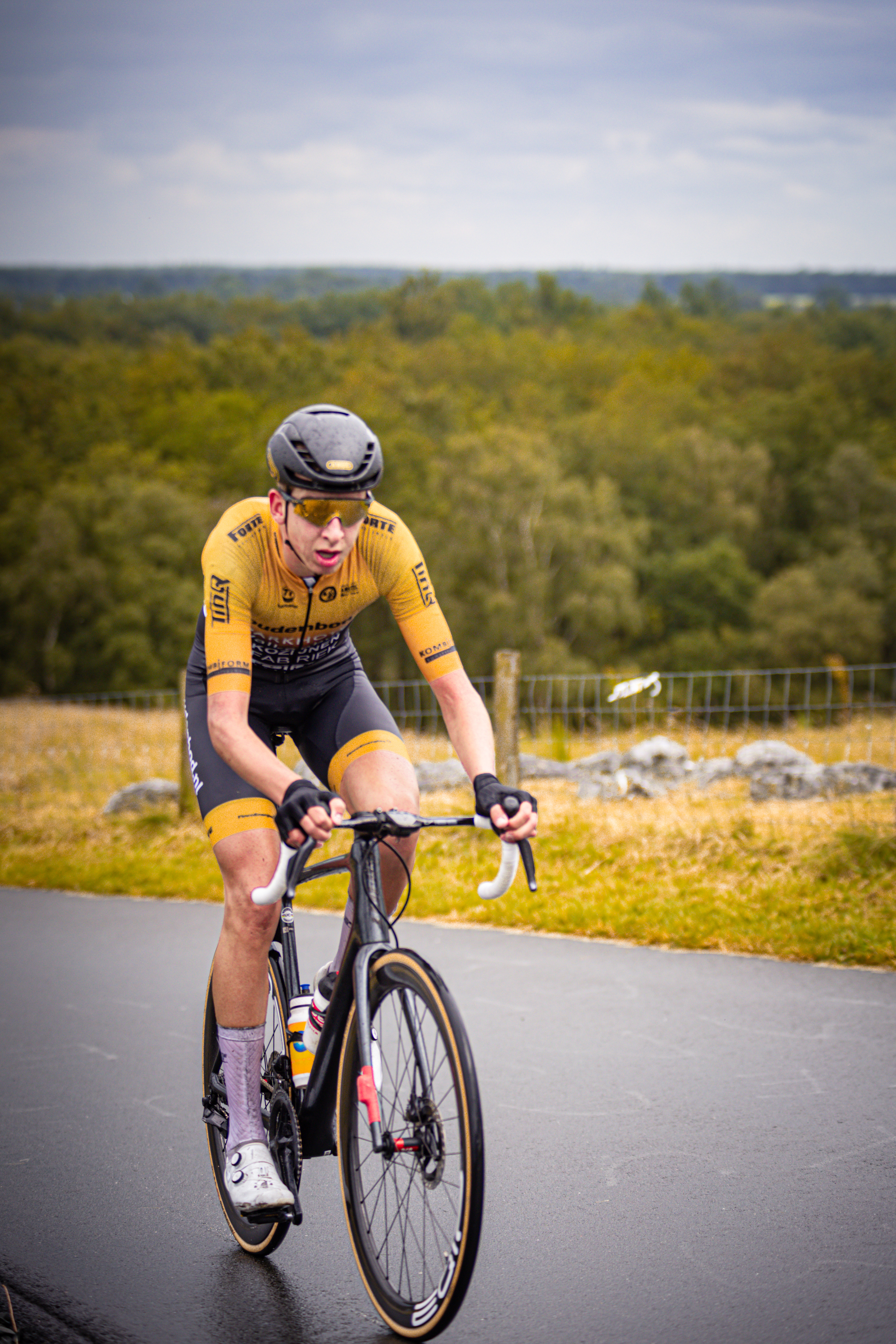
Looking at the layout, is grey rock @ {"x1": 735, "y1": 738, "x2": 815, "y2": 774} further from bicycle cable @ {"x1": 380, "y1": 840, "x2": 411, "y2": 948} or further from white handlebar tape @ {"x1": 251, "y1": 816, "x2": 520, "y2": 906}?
white handlebar tape @ {"x1": 251, "y1": 816, "x2": 520, "y2": 906}

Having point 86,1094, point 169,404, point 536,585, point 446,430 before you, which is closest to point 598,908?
point 86,1094

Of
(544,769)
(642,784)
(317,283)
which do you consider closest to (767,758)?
(642,784)

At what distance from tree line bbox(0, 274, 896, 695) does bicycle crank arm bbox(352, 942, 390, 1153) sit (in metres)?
37.7

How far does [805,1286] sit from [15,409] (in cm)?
6591

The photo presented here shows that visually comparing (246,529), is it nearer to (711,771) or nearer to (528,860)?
(528,860)

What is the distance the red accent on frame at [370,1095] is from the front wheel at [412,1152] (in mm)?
20

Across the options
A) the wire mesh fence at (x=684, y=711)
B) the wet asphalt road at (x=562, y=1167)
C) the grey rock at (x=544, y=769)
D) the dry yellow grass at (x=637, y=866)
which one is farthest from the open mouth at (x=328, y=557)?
the grey rock at (x=544, y=769)

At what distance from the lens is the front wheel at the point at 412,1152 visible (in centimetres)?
264

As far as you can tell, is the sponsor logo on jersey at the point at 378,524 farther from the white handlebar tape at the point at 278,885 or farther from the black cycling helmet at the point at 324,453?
the white handlebar tape at the point at 278,885

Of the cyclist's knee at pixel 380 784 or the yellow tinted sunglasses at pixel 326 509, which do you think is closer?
the yellow tinted sunglasses at pixel 326 509

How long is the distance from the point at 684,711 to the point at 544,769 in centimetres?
163

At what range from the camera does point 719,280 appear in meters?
121

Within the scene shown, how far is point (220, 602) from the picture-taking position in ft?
10.7

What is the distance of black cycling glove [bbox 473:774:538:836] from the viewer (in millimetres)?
2824
